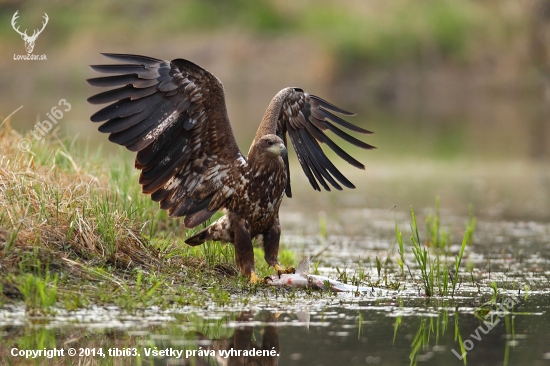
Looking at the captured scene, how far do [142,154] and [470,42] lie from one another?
28231 mm

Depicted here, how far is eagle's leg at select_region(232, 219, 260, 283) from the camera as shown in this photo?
7.61 meters

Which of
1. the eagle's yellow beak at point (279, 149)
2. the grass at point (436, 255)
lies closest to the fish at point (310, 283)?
the grass at point (436, 255)

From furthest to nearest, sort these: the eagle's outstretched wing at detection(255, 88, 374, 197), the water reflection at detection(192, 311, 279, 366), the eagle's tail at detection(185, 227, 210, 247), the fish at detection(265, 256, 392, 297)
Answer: the eagle's outstretched wing at detection(255, 88, 374, 197), the eagle's tail at detection(185, 227, 210, 247), the fish at detection(265, 256, 392, 297), the water reflection at detection(192, 311, 279, 366)

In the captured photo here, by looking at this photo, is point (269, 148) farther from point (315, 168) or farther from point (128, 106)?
point (315, 168)

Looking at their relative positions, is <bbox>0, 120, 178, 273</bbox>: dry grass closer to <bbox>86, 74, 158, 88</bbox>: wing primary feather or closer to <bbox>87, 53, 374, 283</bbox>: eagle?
<bbox>87, 53, 374, 283</bbox>: eagle

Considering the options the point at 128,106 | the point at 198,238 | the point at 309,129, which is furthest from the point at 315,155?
the point at 128,106

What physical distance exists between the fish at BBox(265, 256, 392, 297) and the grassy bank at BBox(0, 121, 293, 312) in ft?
0.92

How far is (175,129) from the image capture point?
7684mm

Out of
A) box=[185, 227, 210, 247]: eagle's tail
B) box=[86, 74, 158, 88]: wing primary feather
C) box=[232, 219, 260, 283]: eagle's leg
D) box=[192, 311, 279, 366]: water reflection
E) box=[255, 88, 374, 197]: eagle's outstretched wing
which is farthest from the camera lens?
box=[255, 88, 374, 197]: eagle's outstretched wing

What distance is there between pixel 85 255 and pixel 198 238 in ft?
4.02

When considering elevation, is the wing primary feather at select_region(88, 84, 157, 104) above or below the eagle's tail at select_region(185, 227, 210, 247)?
above

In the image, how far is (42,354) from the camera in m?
5.34

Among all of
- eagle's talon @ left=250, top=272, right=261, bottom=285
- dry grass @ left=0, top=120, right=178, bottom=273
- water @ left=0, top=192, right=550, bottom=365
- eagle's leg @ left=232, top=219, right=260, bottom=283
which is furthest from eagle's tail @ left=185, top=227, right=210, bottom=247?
water @ left=0, top=192, right=550, bottom=365

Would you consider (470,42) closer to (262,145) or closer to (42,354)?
(262,145)
